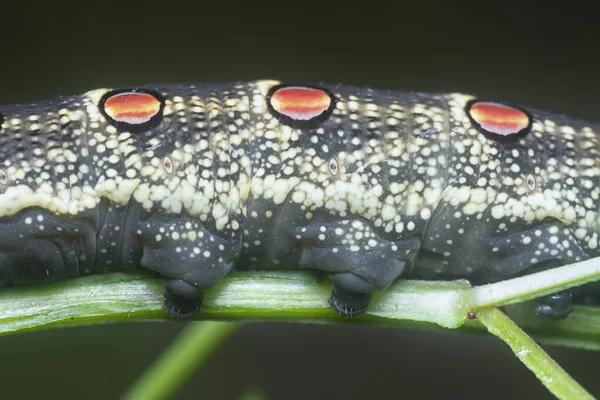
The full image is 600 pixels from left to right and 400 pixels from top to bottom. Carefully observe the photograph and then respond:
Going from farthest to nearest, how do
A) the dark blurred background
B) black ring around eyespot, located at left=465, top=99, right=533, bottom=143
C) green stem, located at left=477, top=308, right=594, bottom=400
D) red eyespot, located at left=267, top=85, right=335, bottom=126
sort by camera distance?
the dark blurred background < black ring around eyespot, located at left=465, top=99, right=533, bottom=143 < red eyespot, located at left=267, top=85, right=335, bottom=126 < green stem, located at left=477, top=308, right=594, bottom=400

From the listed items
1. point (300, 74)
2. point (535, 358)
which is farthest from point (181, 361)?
point (300, 74)

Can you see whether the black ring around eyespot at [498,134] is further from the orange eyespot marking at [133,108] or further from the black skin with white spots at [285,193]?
the orange eyespot marking at [133,108]

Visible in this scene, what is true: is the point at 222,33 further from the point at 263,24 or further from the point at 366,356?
the point at 366,356

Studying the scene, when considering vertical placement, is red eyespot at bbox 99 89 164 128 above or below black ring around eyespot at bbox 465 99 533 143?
above

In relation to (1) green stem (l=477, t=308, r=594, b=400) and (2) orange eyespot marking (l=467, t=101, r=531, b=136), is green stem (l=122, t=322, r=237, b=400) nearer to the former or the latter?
(1) green stem (l=477, t=308, r=594, b=400)

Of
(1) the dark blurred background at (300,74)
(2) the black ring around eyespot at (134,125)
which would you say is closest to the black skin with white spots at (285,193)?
(2) the black ring around eyespot at (134,125)

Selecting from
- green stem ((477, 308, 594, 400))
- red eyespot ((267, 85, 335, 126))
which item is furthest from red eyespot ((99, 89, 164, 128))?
green stem ((477, 308, 594, 400))

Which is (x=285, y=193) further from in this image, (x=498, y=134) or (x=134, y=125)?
(x=498, y=134)
